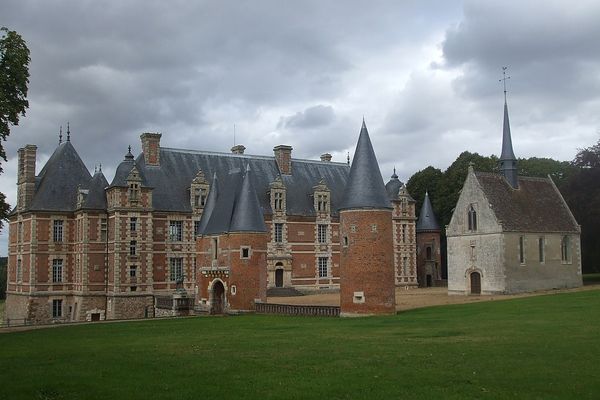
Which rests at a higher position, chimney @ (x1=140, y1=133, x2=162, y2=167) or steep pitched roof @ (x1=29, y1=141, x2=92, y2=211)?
chimney @ (x1=140, y1=133, x2=162, y2=167)

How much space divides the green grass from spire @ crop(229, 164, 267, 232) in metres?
10.5

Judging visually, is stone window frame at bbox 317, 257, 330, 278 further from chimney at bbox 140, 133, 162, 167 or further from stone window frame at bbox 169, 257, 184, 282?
chimney at bbox 140, 133, 162, 167

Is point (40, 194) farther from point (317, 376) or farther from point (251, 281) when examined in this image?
point (317, 376)

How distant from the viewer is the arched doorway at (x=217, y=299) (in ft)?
115

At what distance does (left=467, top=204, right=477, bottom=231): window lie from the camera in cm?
4066

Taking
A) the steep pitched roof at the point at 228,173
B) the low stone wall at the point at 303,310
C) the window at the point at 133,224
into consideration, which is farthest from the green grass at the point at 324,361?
the steep pitched roof at the point at 228,173

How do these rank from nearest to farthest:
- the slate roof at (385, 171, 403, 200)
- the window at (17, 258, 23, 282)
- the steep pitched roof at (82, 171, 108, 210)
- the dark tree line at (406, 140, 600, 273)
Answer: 1. the steep pitched roof at (82, 171, 108, 210)
2. the window at (17, 258, 23, 282)
3. the dark tree line at (406, 140, 600, 273)
4. the slate roof at (385, 171, 403, 200)

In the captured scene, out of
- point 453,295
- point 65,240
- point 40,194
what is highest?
point 40,194

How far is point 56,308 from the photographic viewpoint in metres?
42.4

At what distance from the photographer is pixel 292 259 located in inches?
1922

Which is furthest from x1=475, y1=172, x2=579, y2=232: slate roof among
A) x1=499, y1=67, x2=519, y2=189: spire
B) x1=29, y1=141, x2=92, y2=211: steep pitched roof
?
x1=29, y1=141, x2=92, y2=211: steep pitched roof

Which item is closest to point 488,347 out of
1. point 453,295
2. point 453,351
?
point 453,351

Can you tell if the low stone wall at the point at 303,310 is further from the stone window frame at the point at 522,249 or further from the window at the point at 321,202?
the window at the point at 321,202

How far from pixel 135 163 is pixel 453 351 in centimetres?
3193
